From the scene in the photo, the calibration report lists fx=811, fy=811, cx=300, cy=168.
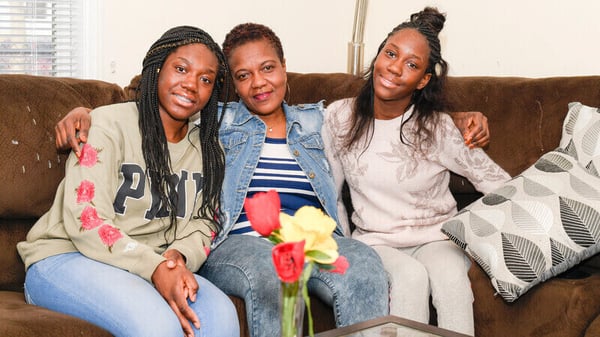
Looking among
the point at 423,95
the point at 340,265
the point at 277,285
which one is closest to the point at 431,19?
the point at 423,95

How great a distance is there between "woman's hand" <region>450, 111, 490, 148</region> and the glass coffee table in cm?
81

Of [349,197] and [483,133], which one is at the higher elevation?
[483,133]

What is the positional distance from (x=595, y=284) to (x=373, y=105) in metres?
0.78

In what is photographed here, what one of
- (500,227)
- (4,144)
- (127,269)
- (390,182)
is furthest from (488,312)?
(4,144)

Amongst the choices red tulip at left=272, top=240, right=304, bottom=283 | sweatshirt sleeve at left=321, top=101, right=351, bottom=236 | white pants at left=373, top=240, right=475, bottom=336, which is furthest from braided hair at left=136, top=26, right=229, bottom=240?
red tulip at left=272, top=240, right=304, bottom=283

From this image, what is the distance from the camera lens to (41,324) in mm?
1599

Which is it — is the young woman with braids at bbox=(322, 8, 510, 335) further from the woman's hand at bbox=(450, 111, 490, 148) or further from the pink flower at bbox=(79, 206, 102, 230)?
the pink flower at bbox=(79, 206, 102, 230)

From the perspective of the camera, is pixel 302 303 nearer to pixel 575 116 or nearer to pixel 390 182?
pixel 390 182

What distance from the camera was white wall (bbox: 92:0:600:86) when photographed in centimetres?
275

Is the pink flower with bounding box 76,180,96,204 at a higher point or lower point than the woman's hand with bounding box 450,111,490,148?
lower

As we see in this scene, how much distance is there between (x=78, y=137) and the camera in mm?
1937

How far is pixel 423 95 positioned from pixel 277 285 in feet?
2.53

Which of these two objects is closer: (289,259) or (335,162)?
(289,259)

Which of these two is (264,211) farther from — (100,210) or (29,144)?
(29,144)
